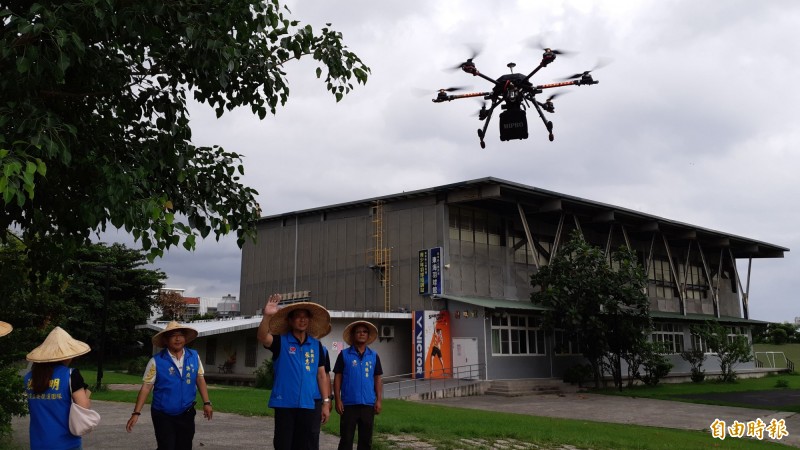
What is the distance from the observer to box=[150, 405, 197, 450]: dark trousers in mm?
6281

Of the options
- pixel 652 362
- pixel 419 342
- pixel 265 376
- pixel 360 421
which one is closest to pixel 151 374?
pixel 360 421

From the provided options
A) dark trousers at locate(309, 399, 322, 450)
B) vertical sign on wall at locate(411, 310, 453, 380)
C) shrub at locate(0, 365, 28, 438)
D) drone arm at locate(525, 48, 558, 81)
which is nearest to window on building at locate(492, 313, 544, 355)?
vertical sign on wall at locate(411, 310, 453, 380)

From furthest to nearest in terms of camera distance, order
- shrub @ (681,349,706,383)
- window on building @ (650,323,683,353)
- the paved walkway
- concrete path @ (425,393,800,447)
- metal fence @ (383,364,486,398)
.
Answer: window on building @ (650,323,683,353) < shrub @ (681,349,706,383) < metal fence @ (383,364,486,398) < concrete path @ (425,393,800,447) < the paved walkway

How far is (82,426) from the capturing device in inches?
206

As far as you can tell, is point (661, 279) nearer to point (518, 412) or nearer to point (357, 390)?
point (518, 412)

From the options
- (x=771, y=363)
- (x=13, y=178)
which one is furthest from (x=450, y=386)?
(x=771, y=363)

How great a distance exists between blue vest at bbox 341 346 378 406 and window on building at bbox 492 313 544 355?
21.4 metres

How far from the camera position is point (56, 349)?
5.43 meters

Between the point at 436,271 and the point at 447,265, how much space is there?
0.69 m

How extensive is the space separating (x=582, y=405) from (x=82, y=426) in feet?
65.8

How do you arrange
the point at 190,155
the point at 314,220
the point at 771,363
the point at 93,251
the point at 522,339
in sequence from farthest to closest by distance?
1. the point at 771,363
2. the point at 93,251
3. the point at 314,220
4. the point at 522,339
5. the point at 190,155

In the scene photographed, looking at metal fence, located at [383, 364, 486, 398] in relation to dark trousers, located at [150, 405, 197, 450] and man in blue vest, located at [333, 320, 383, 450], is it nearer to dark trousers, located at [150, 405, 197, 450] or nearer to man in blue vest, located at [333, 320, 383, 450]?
man in blue vest, located at [333, 320, 383, 450]

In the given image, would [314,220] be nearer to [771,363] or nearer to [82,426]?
[82,426]

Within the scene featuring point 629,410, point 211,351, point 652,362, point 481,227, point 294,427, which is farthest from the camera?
point 211,351
